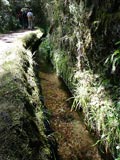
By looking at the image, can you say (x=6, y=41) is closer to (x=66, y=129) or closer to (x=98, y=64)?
(x=66, y=129)

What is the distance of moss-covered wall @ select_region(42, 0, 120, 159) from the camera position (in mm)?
5074

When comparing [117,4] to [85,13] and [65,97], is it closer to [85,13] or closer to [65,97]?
[85,13]

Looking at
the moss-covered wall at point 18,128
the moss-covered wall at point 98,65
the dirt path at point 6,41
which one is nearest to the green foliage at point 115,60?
the moss-covered wall at point 98,65

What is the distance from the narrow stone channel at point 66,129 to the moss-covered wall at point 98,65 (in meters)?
0.26

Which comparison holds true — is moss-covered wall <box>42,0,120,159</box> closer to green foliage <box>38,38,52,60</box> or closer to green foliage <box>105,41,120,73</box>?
green foliage <box>105,41,120,73</box>

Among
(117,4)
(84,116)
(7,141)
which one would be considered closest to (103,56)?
(117,4)

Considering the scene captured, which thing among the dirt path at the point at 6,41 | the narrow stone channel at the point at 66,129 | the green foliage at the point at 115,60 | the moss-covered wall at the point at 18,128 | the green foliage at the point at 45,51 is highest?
the green foliage at the point at 115,60

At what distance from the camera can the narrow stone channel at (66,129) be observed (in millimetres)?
5629

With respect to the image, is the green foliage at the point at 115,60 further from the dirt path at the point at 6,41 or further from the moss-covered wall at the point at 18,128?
the dirt path at the point at 6,41

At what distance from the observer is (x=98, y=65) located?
20.5 ft

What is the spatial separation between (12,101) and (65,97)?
4.26 metres

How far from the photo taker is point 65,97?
8320 mm

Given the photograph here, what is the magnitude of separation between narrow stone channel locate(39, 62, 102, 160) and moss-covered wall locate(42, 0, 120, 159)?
26cm

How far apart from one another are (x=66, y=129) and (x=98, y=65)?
5.07 feet
